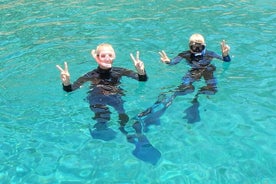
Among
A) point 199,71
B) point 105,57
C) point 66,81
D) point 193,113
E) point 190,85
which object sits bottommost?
point 193,113

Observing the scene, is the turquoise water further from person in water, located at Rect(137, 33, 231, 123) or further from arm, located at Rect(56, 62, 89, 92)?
arm, located at Rect(56, 62, 89, 92)

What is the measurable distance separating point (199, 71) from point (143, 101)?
4.04ft

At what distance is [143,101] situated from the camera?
7.09 metres

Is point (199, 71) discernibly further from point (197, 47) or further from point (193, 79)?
point (197, 47)

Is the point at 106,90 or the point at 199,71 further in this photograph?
the point at 199,71

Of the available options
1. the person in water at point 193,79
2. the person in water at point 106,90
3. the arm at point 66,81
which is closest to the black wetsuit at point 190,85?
the person in water at point 193,79

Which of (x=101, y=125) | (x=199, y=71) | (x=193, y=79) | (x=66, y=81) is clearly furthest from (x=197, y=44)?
(x=66, y=81)

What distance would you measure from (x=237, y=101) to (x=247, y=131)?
92cm

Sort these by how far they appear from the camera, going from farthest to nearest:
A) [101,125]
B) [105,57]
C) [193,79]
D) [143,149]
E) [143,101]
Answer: [193,79], [143,101], [105,57], [101,125], [143,149]

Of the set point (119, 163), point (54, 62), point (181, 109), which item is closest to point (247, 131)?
point (181, 109)

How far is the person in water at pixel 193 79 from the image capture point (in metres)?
6.54

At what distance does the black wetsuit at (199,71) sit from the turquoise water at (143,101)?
0.70 feet

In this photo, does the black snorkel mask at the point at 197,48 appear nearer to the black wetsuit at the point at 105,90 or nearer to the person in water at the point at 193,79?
the person in water at the point at 193,79

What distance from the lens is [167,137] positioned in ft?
19.8
